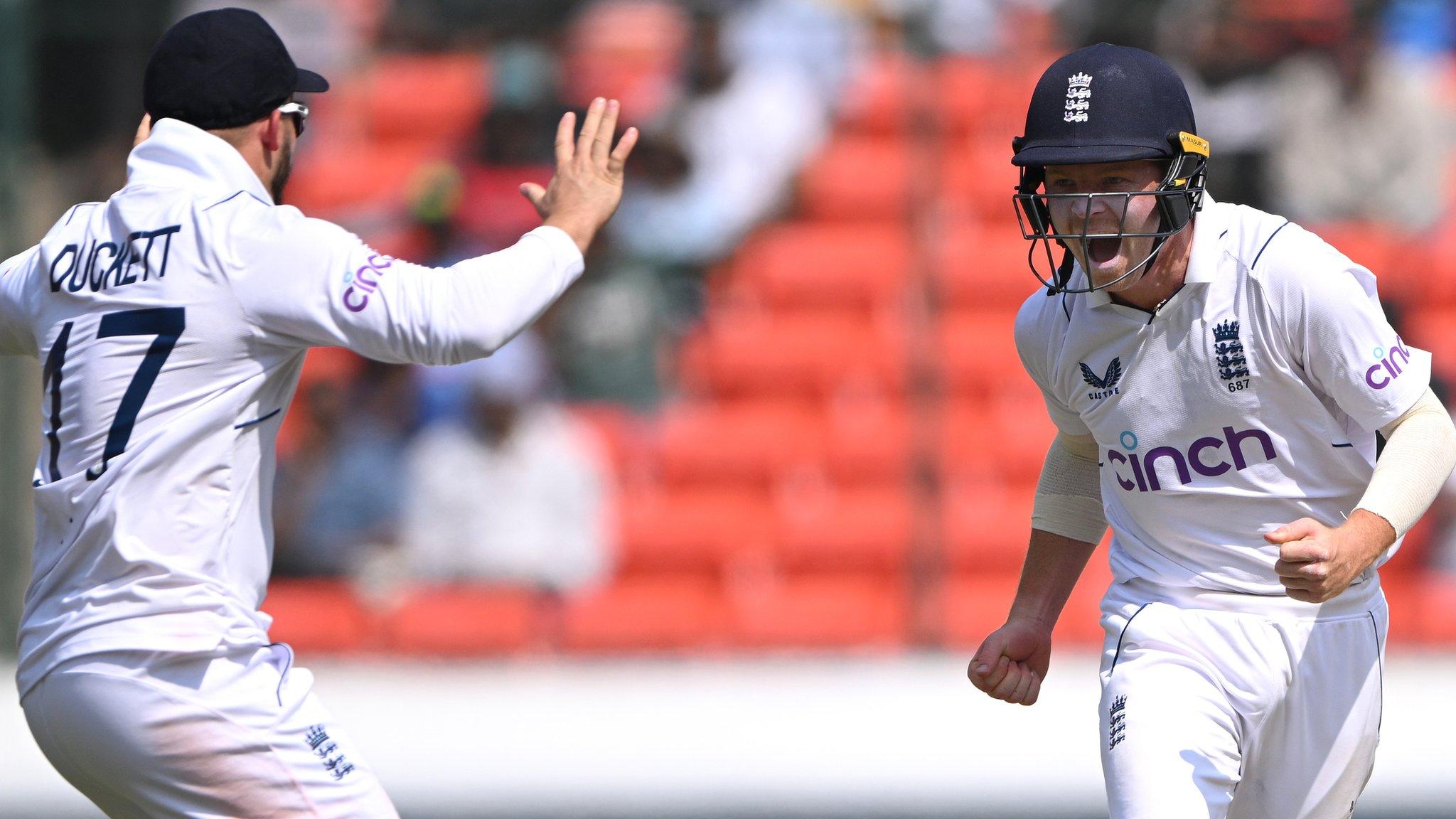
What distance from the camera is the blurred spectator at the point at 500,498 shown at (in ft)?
23.9

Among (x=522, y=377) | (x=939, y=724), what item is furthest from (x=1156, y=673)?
(x=522, y=377)

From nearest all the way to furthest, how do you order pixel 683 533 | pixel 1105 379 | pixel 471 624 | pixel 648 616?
pixel 1105 379, pixel 471 624, pixel 648 616, pixel 683 533

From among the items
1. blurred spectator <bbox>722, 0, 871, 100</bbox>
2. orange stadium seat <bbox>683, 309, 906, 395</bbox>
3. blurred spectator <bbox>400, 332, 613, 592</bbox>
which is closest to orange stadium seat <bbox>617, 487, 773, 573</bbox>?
blurred spectator <bbox>400, 332, 613, 592</bbox>

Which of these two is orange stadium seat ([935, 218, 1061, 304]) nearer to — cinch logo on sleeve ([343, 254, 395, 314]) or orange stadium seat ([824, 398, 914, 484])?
orange stadium seat ([824, 398, 914, 484])

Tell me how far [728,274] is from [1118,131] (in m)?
5.52

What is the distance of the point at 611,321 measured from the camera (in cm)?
782

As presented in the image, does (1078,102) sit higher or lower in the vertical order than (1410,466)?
higher

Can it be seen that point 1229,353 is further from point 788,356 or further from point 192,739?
point 788,356

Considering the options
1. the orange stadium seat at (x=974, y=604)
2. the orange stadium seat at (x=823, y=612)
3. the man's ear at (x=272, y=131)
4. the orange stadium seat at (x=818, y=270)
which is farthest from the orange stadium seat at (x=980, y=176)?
the man's ear at (x=272, y=131)

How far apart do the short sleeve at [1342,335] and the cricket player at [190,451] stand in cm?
124

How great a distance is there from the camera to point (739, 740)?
606cm

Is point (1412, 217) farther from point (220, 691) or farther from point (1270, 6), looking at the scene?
point (220, 691)

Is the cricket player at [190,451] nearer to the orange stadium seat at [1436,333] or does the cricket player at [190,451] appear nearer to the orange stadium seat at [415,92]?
the orange stadium seat at [1436,333]

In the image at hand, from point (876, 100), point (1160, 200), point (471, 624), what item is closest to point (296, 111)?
point (1160, 200)
